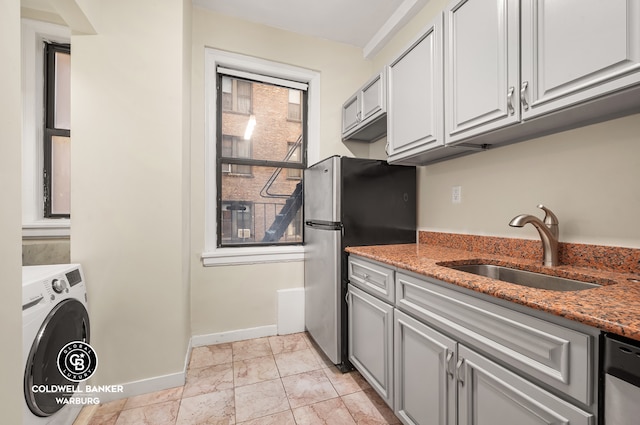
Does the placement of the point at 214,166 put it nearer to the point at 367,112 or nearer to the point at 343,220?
the point at 343,220

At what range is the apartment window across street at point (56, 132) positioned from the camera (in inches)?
83.0

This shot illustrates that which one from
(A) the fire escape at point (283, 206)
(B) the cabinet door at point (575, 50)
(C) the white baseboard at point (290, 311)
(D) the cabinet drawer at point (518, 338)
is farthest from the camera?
(A) the fire escape at point (283, 206)

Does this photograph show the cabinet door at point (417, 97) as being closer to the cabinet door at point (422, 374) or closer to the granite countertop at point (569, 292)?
the granite countertop at point (569, 292)

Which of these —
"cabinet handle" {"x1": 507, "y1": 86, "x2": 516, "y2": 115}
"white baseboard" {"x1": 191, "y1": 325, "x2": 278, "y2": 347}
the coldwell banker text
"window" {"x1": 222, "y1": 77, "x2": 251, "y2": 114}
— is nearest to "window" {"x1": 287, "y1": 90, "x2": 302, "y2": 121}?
"window" {"x1": 222, "y1": 77, "x2": 251, "y2": 114}

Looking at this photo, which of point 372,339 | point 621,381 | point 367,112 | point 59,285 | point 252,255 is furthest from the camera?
point 252,255

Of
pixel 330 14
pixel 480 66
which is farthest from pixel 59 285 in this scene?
pixel 330 14

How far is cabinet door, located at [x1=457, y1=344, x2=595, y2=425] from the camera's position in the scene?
2.40ft

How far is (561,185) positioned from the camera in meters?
1.30

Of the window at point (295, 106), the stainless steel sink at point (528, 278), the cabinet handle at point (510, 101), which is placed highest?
the window at point (295, 106)

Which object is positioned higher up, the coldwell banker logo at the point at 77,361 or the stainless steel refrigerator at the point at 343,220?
the stainless steel refrigerator at the point at 343,220

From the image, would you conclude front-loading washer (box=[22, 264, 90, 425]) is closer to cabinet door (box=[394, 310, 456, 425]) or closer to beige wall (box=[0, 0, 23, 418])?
beige wall (box=[0, 0, 23, 418])

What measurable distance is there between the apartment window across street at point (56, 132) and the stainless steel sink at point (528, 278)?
2896mm

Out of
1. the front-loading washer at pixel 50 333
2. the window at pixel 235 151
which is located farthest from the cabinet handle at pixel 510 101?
the front-loading washer at pixel 50 333

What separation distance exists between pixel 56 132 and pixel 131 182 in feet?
3.55
